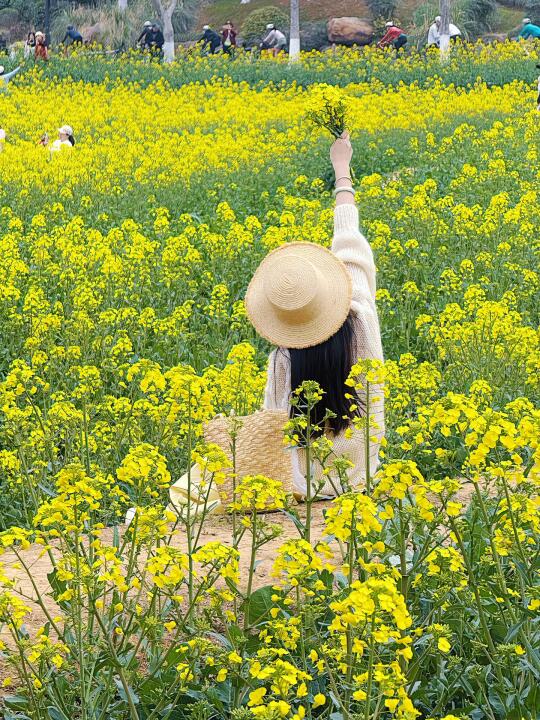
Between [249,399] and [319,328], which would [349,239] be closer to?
[319,328]

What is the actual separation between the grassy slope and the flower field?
14288mm

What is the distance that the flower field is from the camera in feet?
9.37

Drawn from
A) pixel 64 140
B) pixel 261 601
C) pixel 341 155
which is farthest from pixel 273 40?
pixel 261 601

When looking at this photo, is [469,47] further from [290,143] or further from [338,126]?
[338,126]

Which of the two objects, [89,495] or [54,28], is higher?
[89,495]

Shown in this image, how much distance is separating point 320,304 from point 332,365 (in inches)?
10.4

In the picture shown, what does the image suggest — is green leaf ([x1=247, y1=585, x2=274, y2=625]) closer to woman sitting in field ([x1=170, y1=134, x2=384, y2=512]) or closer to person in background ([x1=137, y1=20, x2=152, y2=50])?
woman sitting in field ([x1=170, y1=134, x2=384, y2=512])

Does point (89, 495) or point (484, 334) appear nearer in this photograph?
point (89, 495)

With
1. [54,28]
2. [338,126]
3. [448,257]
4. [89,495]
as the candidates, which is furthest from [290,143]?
[54,28]

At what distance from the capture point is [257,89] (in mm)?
23391

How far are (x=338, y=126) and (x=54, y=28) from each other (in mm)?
33076

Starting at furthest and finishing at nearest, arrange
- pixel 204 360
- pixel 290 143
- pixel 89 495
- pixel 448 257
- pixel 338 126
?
pixel 290 143
pixel 448 257
pixel 204 360
pixel 338 126
pixel 89 495

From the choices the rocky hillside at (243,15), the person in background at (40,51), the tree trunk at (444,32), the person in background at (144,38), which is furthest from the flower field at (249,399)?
the rocky hillside at (243,15)

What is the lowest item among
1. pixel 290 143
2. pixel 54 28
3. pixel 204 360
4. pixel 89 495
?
pixel 54 28
